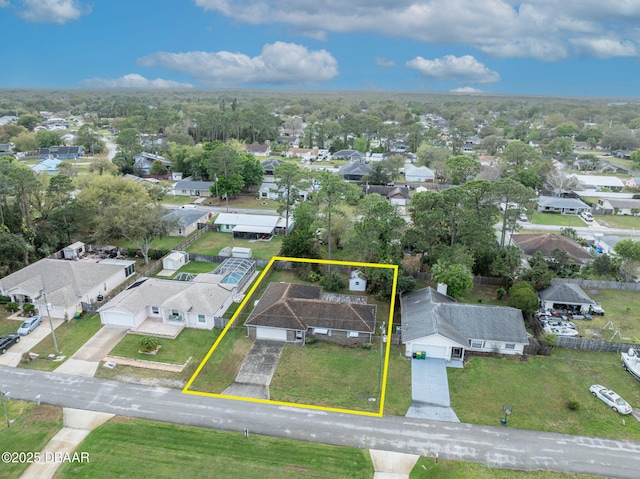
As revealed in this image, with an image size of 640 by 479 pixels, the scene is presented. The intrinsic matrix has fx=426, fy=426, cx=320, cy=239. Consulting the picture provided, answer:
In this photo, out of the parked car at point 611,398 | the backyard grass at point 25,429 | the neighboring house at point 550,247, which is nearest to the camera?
the backyard grass at point 25,429


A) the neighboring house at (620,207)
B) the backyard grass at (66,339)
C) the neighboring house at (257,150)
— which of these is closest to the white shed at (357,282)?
the backyard grass at (66,339)

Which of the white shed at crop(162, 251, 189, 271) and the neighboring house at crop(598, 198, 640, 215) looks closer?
the white shed at crop(162, 251, 189, 271)

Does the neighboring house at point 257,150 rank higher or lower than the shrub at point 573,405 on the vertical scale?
higher

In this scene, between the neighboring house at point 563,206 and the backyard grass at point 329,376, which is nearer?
the backyard grass at point 329,376

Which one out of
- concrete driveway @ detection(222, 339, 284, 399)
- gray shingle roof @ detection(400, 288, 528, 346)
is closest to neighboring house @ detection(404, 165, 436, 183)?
gray shingle roof @ detection(400, 288, 528, 346)

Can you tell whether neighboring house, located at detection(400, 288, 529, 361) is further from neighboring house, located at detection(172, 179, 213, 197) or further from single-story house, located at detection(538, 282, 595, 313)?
neighboring house, located at detection(172, 179, 213, 197)

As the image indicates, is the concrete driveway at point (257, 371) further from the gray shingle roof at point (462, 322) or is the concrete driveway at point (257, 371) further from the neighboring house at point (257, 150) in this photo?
the neighboring house at point (257, 150)

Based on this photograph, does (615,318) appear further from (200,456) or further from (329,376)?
(200,456)

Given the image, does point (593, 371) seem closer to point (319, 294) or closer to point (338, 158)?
point (319, 294)
